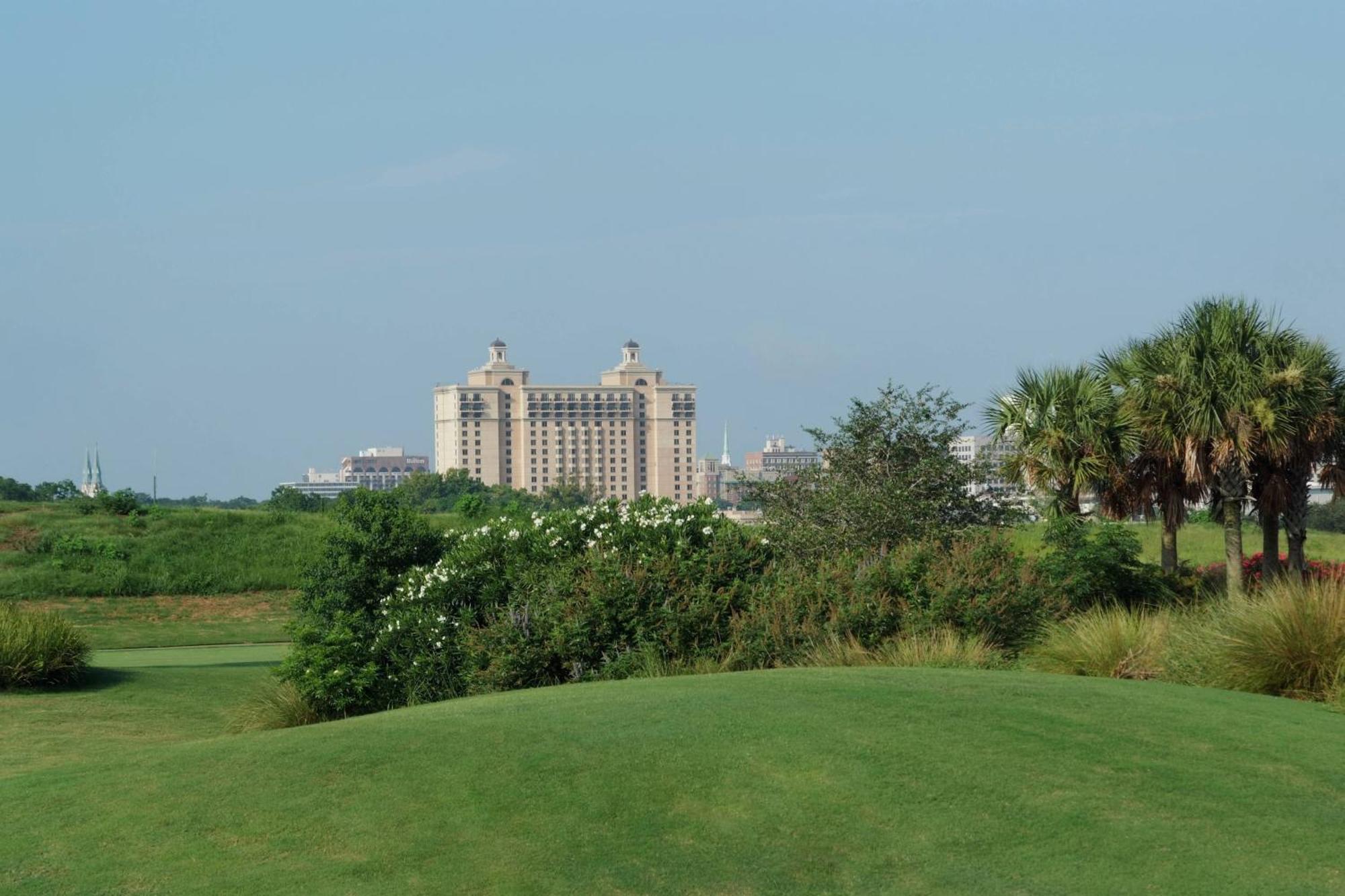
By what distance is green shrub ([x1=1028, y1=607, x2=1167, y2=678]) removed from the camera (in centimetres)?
1308

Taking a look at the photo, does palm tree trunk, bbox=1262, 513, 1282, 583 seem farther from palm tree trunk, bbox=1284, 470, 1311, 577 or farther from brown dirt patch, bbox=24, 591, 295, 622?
brown dirt patch, bbox=24, 591, 295, 622

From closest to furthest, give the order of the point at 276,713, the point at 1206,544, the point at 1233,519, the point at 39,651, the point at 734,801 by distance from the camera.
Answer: the point at 734,801 → the point at 276,713 → the point at 39,651 → the point at 1233,519 → the point at 1206,544

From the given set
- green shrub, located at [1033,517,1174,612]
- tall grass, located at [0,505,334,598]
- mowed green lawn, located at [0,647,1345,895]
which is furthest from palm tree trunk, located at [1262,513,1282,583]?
tall grass, located at [0,505,334,598]

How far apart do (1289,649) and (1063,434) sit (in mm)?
12894

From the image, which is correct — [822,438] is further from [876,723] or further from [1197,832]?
[1197,832]

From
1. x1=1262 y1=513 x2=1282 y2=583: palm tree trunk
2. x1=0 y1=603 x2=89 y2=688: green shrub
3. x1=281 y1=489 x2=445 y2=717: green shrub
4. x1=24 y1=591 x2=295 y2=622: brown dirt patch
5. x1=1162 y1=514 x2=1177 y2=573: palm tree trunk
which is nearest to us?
x1=0 y1=603 x2=89 y2=688: green shrub

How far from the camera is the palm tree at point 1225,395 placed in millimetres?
20344

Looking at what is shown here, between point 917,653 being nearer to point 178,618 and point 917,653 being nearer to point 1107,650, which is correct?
point 1107,650

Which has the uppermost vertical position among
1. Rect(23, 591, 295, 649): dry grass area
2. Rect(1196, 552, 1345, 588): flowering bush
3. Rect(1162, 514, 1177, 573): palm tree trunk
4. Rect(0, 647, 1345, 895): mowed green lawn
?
Rect(1162, 514, 1177, 573): palm tree trunk

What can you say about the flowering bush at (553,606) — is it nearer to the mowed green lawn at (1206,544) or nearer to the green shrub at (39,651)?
the green shrub at (39,651)

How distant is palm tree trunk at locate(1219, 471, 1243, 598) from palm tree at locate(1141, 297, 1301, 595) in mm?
14

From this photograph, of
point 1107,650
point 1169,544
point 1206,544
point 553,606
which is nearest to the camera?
point 1107,650

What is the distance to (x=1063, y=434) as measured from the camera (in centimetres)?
2438

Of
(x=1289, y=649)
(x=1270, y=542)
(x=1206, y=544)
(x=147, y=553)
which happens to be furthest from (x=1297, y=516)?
(x=147, y=553)
